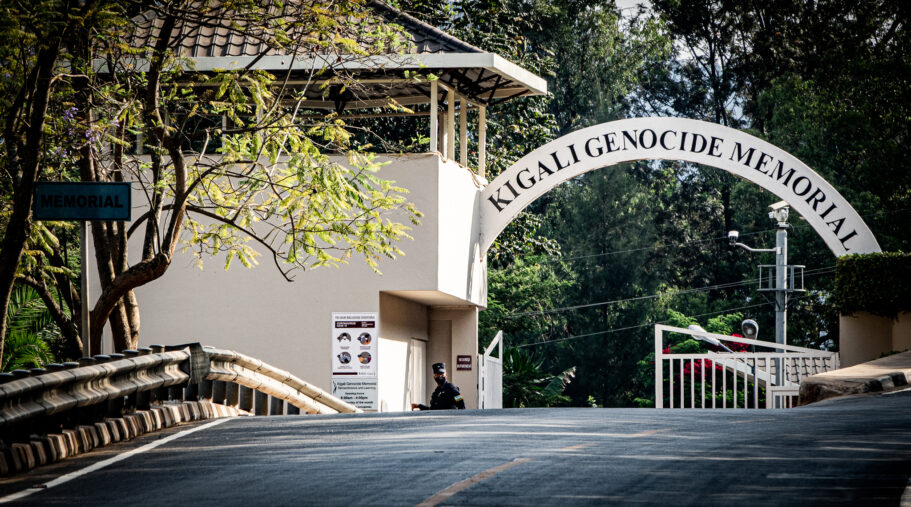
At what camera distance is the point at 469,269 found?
26.1 metres

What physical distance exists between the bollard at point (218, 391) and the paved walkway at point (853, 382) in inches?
344

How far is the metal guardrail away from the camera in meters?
10.8

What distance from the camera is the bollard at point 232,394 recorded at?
17.2 m

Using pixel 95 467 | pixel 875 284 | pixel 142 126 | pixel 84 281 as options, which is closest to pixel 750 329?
pixel 875 284

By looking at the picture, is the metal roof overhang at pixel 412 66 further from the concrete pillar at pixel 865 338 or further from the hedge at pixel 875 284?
the concrete pillar at pixel 865 338

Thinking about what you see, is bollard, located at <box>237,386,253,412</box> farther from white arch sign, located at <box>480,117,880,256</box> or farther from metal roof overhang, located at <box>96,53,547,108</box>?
white arch sign, located at <box>480,117,880,256</box>

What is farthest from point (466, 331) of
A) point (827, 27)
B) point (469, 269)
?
point (827, 27)

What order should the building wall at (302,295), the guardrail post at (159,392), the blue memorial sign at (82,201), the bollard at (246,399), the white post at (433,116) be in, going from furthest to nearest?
the white post at (433,116) < the building wall at (302,295) < the bollard at (246,399) < the guardrail post at (159,392) < the blue memorial sign at (82,201)

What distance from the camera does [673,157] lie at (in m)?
26.2

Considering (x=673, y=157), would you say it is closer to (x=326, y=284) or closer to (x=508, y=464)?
(x=326, y=284)

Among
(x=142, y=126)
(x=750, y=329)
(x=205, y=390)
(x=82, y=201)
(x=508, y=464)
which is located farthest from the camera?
(x=750, y=329)

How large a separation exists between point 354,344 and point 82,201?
10889 millimetres

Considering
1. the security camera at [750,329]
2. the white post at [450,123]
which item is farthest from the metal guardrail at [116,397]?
the security camera at [750,329]

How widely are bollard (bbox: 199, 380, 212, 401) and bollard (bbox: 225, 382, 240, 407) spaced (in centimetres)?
76
